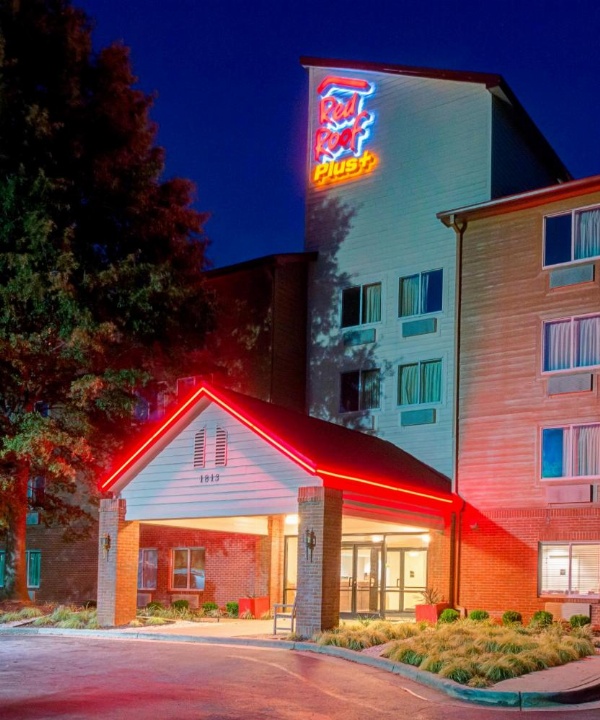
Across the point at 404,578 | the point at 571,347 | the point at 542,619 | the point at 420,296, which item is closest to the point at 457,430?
the point at 571,347

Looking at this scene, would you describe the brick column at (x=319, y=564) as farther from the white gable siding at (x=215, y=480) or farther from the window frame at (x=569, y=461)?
the window frame at (x=569, y=461)

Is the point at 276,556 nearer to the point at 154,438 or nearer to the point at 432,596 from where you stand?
the point at 432,596

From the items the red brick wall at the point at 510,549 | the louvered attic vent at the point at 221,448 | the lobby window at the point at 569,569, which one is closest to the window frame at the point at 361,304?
the red brick wall at the point at 510,549

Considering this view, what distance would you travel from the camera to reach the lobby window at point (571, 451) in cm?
2388

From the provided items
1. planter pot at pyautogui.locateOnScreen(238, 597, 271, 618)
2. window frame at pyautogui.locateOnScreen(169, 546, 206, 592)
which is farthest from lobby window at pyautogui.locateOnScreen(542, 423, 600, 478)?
window frame at pyautogui.locateOnScreen(169, 546, 206, 592)

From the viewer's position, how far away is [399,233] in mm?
28875

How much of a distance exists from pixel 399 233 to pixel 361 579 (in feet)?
33.1

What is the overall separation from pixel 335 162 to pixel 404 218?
3514mm

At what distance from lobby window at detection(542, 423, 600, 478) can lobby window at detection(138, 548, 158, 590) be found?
1330cm

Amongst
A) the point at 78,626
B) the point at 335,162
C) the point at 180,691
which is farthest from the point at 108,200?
the point at 180,691

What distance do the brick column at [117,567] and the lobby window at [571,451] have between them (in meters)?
10.5

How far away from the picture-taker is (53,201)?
2789 centimetres

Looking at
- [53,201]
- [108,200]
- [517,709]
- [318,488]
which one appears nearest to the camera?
[517,709]

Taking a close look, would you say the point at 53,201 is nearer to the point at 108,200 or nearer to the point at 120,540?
the point at 108,200
